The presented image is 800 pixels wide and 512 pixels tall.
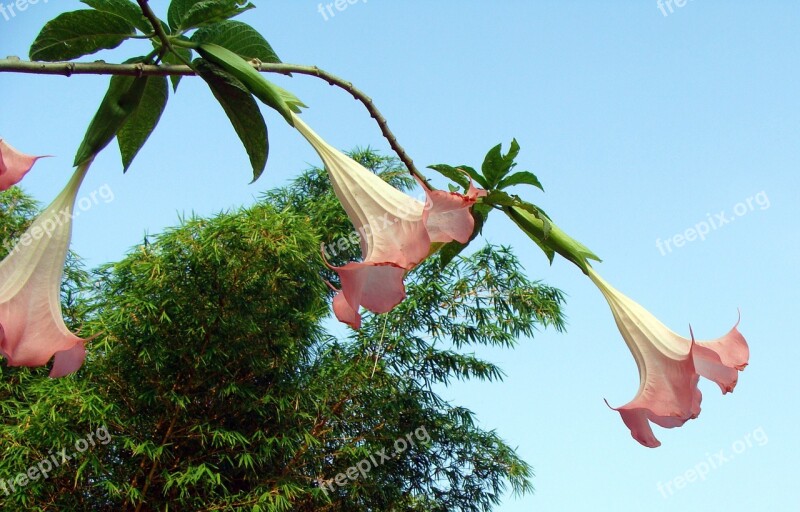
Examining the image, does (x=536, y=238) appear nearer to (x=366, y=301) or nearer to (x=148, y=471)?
(x=366, y=301)

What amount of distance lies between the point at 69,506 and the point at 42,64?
11.4 ft

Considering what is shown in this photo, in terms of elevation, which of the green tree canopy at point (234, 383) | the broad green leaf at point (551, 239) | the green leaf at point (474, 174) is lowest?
the green tree canopy at point (234, 383)

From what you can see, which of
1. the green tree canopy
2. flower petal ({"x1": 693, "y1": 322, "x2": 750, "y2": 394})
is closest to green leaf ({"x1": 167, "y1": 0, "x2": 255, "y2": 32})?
flower petal ({"x1": 693, "y1": 322, "x2": 750, "y2": 394})

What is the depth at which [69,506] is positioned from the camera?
3.36m

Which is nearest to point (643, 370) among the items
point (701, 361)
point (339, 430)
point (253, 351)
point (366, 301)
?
point (701, 361)

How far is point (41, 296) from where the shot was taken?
1.11 ft

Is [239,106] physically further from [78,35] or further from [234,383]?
[234,383]

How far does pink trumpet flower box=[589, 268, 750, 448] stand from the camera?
A: 0.33 meters

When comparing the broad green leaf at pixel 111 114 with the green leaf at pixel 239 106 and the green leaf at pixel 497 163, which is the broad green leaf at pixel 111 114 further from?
the green leaf at pixel 497 163

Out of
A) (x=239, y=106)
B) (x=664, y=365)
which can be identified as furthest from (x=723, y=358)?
(x=239, y=106)

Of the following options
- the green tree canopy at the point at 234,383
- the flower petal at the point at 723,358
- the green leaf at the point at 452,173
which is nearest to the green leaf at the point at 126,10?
the green leaf at the point at 452,173

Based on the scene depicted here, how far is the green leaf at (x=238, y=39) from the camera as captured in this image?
1.14 feet

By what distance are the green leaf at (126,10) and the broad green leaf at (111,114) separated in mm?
25

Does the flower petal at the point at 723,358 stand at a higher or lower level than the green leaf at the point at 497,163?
lower
